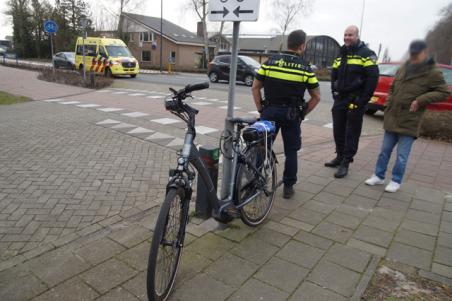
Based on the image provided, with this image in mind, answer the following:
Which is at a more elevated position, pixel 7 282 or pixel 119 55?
pixel 119 55

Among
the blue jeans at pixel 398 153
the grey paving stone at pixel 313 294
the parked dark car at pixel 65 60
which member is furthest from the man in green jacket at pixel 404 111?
the parked dark car at pixel 65 60

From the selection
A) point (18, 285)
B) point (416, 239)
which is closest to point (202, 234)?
point (18, 285)

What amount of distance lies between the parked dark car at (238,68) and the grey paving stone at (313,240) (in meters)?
16.3

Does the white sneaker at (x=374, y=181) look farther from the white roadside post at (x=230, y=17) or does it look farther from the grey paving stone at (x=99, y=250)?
the grey paving stone at (x=99, y=250)

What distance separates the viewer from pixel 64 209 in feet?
12.3

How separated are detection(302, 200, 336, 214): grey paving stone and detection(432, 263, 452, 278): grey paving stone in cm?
118

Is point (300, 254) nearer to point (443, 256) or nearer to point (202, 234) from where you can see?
point (202, 234)

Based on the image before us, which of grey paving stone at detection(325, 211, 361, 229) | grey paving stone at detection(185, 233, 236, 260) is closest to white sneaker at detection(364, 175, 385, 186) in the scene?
grey paving stone at detection(325, 211, 361, 229)

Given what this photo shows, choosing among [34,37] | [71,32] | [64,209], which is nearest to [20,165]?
[64,209]

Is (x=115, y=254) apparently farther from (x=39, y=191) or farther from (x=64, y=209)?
(x=39, y=191)

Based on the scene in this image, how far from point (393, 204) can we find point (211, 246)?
2.41 m

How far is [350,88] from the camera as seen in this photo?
4.78m

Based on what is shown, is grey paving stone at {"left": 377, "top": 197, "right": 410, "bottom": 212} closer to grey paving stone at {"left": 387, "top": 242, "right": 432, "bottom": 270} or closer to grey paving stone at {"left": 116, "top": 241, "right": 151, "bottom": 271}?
grey paving stone at {"left": 387, "top": 242, "right": 432, "bottom": 270}

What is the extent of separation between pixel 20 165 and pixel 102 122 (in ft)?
10.9
